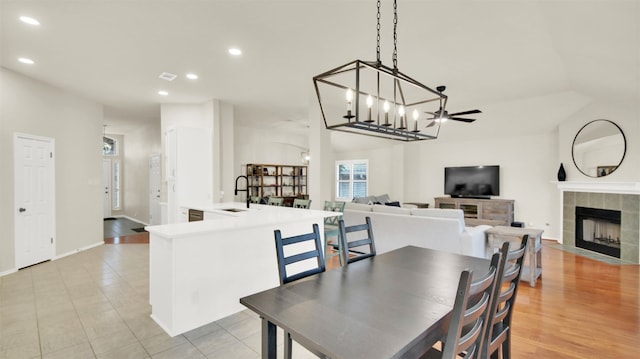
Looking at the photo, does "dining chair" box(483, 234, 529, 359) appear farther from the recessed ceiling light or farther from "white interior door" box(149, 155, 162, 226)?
"white interior door" box(149, 155, 162, 226)

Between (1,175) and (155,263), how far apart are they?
336 centimetres

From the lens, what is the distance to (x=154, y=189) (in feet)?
26.4

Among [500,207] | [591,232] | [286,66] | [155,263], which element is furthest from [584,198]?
[155,263]

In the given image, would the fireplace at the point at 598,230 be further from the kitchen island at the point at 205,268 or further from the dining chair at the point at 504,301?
the kitchen island at the point at 205,268

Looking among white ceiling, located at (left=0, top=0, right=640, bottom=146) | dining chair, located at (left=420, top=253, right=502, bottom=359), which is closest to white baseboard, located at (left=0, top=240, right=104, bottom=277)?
white ceiling, located at (left=0, top=0, right=640, bottom=146)

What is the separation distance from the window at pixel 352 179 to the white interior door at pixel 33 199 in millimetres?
7852

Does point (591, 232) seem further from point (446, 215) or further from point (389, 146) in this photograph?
point (389, 146)

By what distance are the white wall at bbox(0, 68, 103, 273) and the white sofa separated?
498 centimetres

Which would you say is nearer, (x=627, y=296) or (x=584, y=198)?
(x=627, y=296)

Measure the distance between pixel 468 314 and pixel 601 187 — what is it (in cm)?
606

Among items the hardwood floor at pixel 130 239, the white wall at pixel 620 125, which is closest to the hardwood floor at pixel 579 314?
the white wall at pixel 620 125

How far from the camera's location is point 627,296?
3389mm

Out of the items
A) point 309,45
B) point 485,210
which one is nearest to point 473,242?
point 309,45

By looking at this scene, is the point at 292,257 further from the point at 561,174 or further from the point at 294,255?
the point at 561,174
